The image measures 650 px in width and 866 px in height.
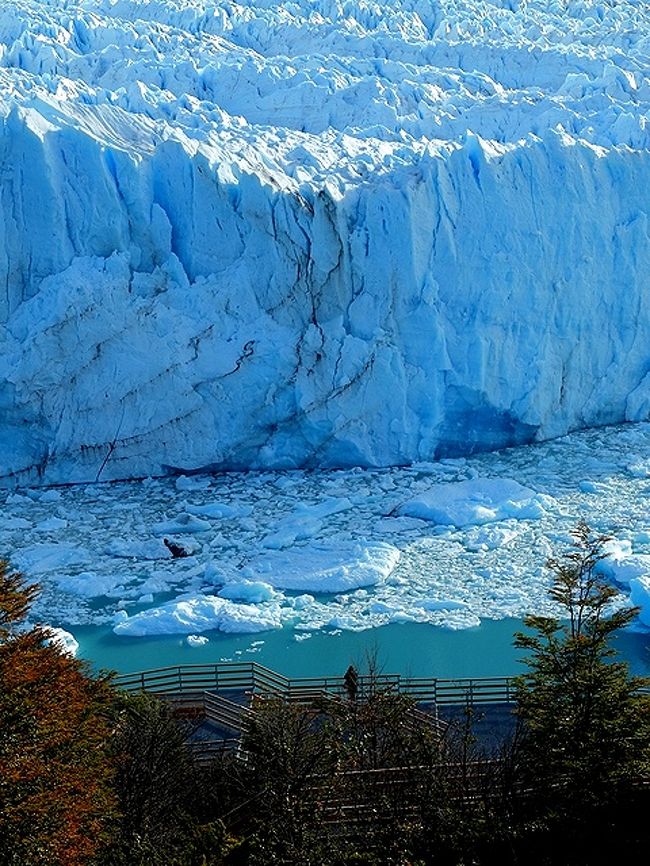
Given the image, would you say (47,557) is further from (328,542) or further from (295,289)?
(295,289)

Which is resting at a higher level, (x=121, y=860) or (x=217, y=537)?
(x=217, y=537)

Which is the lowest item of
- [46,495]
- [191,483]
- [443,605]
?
[443,605]

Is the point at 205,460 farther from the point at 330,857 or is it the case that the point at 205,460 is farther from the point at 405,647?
the point at 330,857

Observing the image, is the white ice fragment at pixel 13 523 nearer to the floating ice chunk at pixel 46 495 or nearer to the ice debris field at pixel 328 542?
the ice debris field at pixel 328 542

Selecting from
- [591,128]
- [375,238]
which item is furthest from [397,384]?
[591,128]

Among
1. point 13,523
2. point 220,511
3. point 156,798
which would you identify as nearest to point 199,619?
point 220,511

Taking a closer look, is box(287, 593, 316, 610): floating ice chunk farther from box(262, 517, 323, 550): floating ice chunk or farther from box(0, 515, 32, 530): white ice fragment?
box(0, 515, 32, 530): white ice fragment

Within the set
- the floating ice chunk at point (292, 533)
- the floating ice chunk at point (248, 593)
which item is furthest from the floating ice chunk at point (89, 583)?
the floating ice chunk at point (292, 533)
